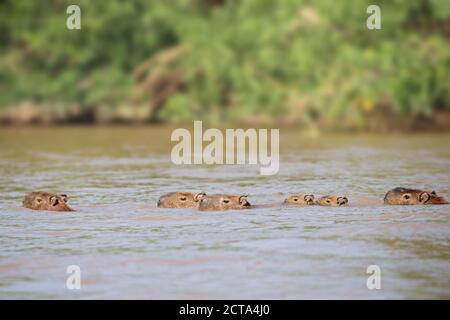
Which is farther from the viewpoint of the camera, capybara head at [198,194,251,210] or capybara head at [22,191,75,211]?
capybara head at [22,191,75,211]

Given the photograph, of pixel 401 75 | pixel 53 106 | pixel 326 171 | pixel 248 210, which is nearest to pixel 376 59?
pixel 401 75

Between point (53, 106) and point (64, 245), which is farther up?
point (53, 106)

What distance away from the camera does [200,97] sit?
24.9 metres

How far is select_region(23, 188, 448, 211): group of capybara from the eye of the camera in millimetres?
11258

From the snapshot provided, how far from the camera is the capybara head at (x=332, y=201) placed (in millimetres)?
11422

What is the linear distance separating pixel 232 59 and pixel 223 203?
1299 centimetres

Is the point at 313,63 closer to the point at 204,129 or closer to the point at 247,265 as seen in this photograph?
the point at 204,129

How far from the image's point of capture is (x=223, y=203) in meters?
11.2

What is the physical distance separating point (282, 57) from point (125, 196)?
35.4 ft

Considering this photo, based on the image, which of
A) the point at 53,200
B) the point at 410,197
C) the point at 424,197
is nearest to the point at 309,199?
the point at 410,197

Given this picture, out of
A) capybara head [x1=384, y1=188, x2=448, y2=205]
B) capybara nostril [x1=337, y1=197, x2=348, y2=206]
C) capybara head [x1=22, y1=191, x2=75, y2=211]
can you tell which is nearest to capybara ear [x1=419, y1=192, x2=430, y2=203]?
capybara head [x1=384, y1=188, x2=448, y2=205]

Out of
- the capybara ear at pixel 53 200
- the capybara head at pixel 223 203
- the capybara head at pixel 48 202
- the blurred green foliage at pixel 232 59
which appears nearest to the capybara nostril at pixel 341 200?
the capybara head at pixel 223 203

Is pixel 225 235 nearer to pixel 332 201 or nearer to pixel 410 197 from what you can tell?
pixel 332 201

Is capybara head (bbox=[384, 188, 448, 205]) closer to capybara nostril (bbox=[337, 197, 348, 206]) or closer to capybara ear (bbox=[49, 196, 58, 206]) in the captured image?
capybara nostril (bbox=[337, 197, 348, 206])
